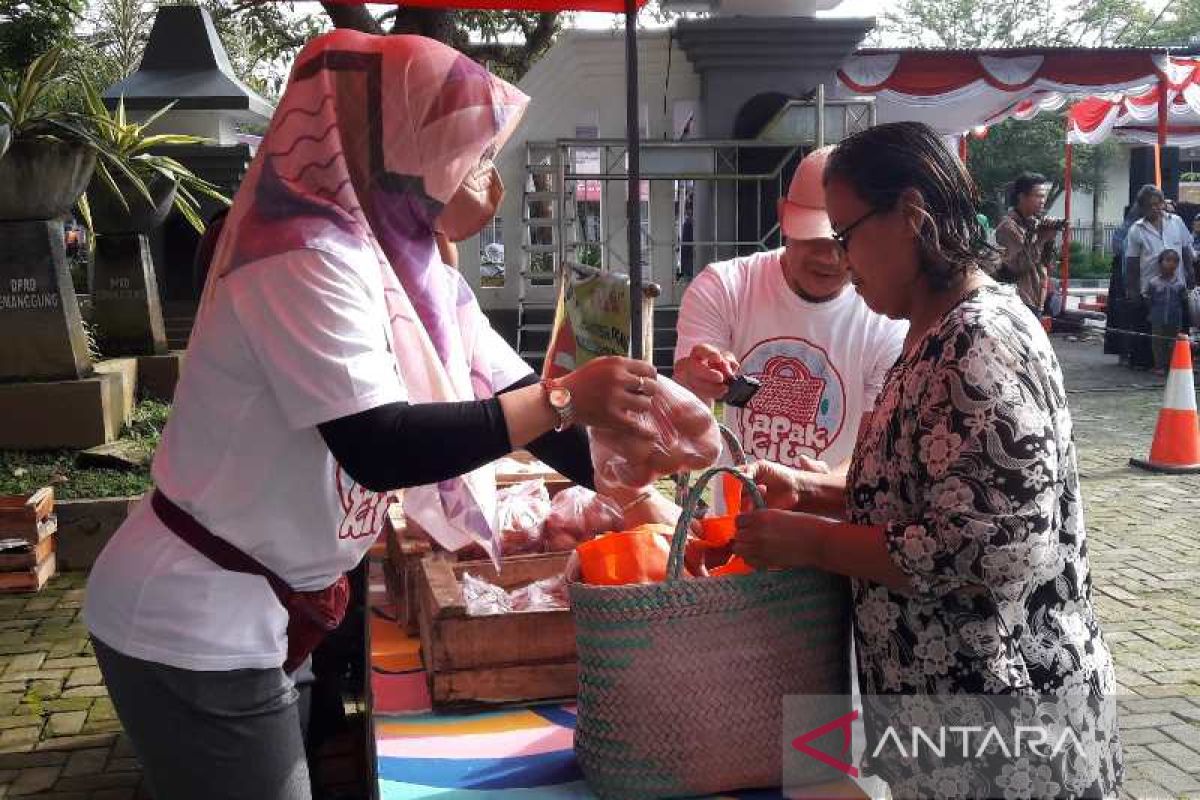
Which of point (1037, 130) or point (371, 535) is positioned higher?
point (1037, 130)

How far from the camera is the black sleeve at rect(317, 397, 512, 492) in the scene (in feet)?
5.22

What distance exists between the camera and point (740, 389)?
2.64 metres

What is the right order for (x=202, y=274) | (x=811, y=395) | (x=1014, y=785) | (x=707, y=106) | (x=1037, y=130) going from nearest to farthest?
(x=1014, y=785) → (x=811, y=395) → (x=202, y=274) → (x=707, y=106) → (x=1037, y=130)

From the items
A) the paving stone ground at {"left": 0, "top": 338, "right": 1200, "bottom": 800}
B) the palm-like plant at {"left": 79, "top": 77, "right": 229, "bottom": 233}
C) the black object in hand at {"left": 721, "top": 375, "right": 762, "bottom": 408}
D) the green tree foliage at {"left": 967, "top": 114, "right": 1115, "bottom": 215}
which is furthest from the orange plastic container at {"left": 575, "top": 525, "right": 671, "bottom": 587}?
the green tree foliage at {"left": 967, "top": 114, "right": 1115, "bottom": 215}

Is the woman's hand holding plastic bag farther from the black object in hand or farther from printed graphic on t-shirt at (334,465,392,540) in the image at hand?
the black object in hand

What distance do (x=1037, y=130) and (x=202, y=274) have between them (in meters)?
43.3

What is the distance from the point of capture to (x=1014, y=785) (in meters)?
1.68

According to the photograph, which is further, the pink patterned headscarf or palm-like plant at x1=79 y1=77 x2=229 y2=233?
palm-like plant at x1=79 y1=77 x2=229 y2=233

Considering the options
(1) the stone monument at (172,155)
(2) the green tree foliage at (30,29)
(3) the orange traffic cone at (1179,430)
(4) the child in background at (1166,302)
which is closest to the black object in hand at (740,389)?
(1) the stone monument at (172,155)

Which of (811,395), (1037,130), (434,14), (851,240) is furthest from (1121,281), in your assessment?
(1037,130)

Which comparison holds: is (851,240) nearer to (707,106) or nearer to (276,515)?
(276,515)

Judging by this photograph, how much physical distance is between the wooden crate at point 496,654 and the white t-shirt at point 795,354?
3.18 feet

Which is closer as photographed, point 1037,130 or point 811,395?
point 811,395

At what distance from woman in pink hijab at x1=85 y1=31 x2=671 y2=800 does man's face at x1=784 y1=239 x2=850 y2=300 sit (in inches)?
50.8
